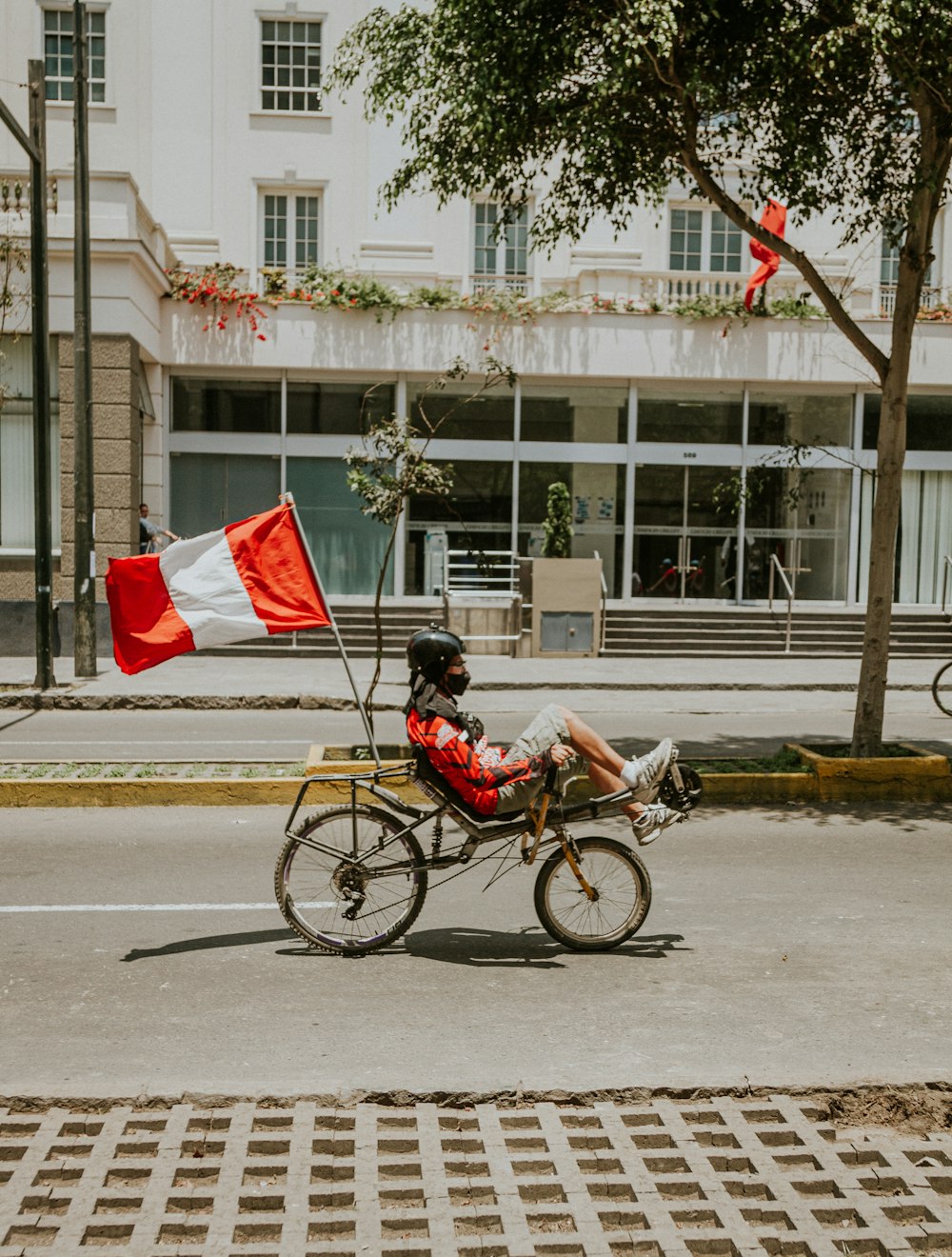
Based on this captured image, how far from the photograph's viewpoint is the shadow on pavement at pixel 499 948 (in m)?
6.32

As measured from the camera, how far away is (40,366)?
16.6 metres

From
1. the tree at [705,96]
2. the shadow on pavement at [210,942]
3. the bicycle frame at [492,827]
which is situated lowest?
the shadow on pavement at [210,942]

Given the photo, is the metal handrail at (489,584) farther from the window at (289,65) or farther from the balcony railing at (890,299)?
the window at (289,65)

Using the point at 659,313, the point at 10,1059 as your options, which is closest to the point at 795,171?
the point at 10,1059

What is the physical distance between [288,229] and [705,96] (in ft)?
55.2

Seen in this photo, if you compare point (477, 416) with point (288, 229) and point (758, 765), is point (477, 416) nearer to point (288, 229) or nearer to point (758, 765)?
point (288, 229)

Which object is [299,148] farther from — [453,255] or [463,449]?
[463,449]

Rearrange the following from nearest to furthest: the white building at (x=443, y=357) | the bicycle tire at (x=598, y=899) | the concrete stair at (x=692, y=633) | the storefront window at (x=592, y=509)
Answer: the bicycle tire at (x=598, y=899)
the concrete stair at (x=692, y=633)
the white building at (x=443, y=357)
the storefront window at (x=592, y=509)

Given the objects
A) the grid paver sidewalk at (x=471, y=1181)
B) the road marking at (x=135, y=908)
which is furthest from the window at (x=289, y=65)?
the grid paver sidewalk at (x=471, y=1181)

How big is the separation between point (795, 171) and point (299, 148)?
642 inches

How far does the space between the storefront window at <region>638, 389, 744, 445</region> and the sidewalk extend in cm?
542

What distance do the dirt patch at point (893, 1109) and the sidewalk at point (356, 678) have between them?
37.4 feet

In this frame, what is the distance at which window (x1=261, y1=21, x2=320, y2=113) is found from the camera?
26.1 meters

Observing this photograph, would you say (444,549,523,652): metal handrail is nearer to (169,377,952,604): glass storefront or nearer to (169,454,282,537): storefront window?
(169,377,952,604): glass storefront
